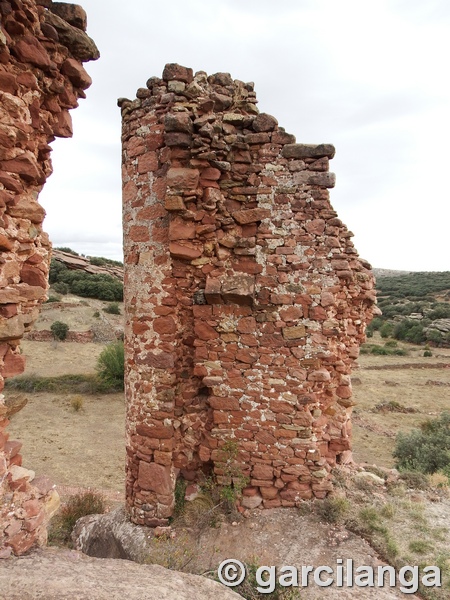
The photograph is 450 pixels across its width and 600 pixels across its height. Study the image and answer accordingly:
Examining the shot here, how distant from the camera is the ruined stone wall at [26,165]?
2607 mm

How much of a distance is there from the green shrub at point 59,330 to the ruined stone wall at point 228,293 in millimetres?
20854

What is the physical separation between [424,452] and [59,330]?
20.9 metres

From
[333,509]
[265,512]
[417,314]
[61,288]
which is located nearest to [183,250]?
[265,512]

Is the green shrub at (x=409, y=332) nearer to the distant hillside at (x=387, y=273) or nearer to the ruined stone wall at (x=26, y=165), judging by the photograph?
the ruined stone wall at (x=26, y=165)

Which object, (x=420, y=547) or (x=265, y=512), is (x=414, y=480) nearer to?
(x=420, y=547)

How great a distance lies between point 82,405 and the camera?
52.3 ft

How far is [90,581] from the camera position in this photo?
246 cm

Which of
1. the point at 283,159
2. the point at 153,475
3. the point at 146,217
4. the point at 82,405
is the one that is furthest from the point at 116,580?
the point at 82,405

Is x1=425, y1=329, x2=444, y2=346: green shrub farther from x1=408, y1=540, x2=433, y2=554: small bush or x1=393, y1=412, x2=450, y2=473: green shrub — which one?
x1=408, y1=540, x2=433, y2=554: small bush

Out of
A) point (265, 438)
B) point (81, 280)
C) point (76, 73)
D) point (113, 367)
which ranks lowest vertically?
point (113, 367)

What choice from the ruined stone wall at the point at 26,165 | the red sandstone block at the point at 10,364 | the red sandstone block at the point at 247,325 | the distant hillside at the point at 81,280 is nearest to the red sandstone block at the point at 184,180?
the red sandstone block at the point at 247,325

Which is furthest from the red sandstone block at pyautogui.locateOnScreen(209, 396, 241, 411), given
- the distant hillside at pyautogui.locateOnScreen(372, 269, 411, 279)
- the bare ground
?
the distant hillside at pyautogui.locateOnScreen(372, 269, 411, 279)

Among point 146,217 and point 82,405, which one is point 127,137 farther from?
point 82,405

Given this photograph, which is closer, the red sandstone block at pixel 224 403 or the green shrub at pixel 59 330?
the red sandstone block at pixel 224 403
